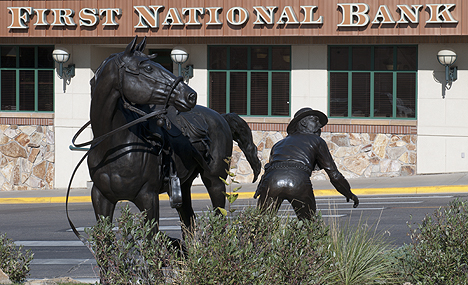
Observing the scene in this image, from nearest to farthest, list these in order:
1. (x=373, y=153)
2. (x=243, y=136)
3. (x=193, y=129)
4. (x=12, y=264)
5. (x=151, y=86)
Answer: (x=151, y=86) < (x=193, y=129) < (x=12, y=264) < (x=243, y=136) < (x=373, y=153)

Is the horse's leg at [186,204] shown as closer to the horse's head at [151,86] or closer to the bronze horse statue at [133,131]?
the bronze horse statue at [133,131]

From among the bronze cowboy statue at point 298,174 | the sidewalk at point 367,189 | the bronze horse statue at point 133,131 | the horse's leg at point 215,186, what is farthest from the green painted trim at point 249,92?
the bronze horse statue at point 133,131

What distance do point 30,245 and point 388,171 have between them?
11.3 meters

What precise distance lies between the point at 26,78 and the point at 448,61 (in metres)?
12.6

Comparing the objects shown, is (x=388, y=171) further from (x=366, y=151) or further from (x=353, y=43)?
(x=353, y=43)

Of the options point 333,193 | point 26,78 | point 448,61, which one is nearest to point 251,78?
point 333,193

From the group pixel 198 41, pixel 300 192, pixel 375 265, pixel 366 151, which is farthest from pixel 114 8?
pixel 375 265

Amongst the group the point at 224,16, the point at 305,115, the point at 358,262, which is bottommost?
the point at 358,262

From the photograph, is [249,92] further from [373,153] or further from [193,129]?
[193,129]

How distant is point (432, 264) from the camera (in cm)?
572

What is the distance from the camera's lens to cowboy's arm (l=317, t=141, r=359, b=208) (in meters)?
7.01

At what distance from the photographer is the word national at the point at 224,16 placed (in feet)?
56.9

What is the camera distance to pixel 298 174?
7074 mm

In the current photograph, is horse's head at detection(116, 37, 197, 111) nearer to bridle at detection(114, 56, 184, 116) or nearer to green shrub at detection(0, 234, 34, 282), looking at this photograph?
bridle at detection(114, 56, 184, 116)
